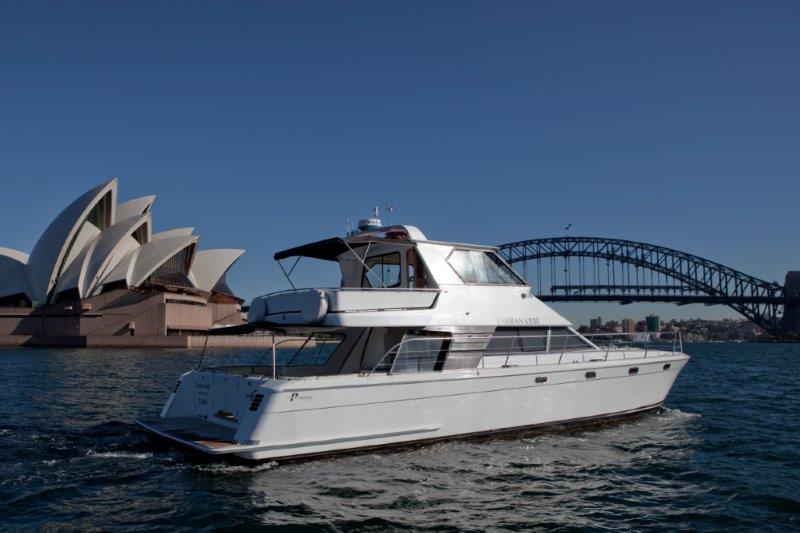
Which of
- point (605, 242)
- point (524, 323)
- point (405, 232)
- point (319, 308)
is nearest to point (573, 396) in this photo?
point (524, 323)

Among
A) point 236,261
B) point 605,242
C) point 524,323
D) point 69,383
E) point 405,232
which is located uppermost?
point 605,242

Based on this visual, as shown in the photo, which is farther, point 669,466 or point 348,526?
point 669,466

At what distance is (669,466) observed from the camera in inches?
418

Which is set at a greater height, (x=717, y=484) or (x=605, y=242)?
(x=605, y=242)

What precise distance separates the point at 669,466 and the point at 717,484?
1029 millimetres

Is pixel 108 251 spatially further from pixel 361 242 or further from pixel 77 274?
pixel 361 242

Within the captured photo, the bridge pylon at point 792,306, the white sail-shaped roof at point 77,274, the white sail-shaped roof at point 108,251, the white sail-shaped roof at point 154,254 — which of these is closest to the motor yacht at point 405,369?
the white sail-shaped roof at point 108,251

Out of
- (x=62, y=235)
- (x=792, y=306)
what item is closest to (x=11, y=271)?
(x=62, y=235)

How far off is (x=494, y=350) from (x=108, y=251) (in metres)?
64.3

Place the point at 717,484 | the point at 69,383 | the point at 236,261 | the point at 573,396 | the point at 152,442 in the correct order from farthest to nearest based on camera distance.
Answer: the point at 236,261 < the point at 69,383 < the point at 573,396 < the point at 152,442 < the point at 717,484

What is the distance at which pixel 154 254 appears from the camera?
2832 inches

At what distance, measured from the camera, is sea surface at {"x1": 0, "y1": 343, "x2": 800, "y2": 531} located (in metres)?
7.80

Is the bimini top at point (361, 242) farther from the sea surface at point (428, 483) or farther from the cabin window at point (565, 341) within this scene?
the sea surface at point (428, 483)

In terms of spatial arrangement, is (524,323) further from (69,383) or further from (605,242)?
(605,242)
